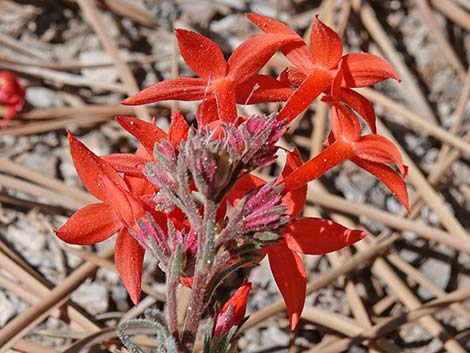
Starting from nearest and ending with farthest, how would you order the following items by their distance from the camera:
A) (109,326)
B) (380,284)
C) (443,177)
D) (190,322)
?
(190,322) < (109,326) < (380,284) < (443,177)

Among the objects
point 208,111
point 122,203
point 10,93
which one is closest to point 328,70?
point 208,111

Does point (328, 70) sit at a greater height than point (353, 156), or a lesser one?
greater

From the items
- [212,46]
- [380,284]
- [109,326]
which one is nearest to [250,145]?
[212,46]

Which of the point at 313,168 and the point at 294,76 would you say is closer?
the point at 313,168

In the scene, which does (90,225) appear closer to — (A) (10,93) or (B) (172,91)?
(B) (172,91)

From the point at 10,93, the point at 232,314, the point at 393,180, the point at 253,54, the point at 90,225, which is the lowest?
the point at 232,314

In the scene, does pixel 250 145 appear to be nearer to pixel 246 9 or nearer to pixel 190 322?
pixel 190 322
